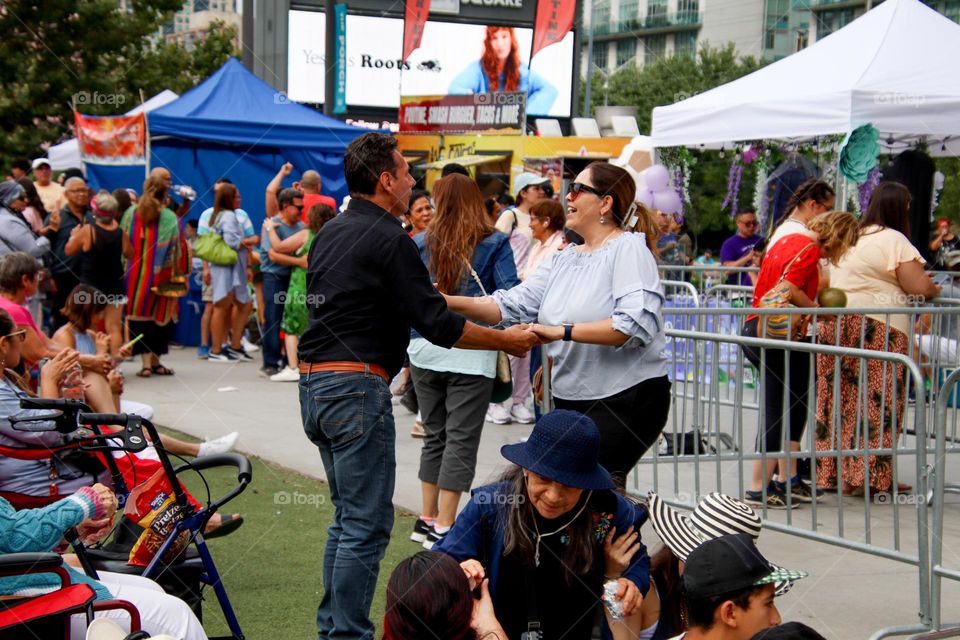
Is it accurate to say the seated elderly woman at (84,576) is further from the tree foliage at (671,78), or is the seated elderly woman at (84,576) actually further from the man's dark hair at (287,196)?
the tree foliage at (671,78)

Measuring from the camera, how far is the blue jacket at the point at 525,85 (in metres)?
32.3

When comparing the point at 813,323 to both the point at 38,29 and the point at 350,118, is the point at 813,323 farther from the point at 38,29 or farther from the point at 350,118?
the point at 350,118

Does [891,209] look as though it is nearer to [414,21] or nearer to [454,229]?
[454,229]

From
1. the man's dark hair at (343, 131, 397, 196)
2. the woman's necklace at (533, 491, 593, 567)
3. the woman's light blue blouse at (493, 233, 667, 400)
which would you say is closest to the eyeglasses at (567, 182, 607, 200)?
the woman's light blue blouse at (493, 233, 667, 400)

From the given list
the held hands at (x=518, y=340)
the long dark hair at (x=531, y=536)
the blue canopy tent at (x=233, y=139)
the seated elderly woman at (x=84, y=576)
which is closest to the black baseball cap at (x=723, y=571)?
the long dark hair at (x=531, y=536)

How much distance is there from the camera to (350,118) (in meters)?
32.7

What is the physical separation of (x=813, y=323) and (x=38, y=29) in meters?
20.3

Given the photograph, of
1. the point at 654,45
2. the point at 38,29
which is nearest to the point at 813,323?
the point at 38,29

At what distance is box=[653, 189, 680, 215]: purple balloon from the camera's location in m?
14.1

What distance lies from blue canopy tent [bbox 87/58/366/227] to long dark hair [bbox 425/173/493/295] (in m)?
8.63

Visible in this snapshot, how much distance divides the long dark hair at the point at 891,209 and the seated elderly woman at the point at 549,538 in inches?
176

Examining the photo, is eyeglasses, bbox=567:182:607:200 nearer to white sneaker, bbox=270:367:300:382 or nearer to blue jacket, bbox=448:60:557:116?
white sneaker, bbox=270:367:300:382

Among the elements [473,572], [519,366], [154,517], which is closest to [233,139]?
[519,366]

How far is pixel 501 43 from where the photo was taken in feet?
106
